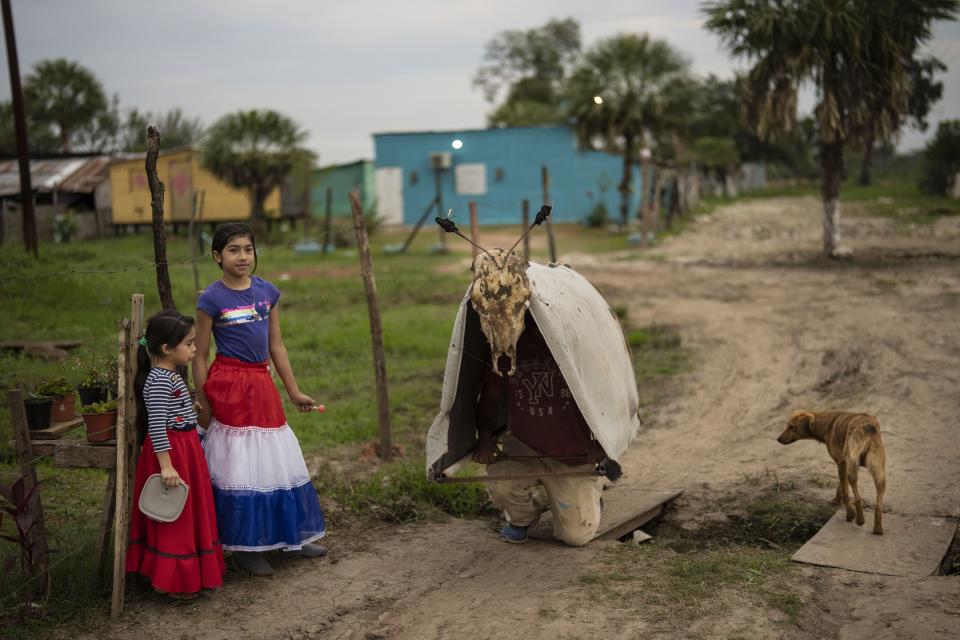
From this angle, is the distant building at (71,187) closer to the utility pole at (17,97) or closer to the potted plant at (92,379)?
the utility pole at (17,97)

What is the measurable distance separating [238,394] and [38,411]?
108cm

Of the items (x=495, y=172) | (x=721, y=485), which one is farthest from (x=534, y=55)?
(x=721, y=485)

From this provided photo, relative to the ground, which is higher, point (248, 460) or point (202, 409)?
point (202, 409)

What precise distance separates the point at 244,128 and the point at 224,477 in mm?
24342

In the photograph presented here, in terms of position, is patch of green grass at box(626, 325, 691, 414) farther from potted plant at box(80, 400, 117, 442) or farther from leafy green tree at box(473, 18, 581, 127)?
leafy green tree at box(473, 18, 581, 127)

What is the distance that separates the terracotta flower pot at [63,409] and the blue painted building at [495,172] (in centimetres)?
3099

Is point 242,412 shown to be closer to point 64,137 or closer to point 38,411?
point 38,411

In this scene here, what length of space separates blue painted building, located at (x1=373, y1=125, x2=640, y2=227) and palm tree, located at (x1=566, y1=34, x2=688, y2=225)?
13.9 ft

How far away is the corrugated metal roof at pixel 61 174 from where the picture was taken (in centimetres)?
3002

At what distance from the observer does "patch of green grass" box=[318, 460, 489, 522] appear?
6766mm

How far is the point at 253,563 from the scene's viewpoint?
5383 mm

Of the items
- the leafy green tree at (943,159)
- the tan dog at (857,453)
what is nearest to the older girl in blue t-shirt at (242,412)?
the tan dog at (857,453)

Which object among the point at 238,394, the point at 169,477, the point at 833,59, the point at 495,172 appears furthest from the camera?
the point at 495,172

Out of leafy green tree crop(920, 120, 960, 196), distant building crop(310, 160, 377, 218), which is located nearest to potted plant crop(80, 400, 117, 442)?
distant building crop(310, 160, 377, 218)
